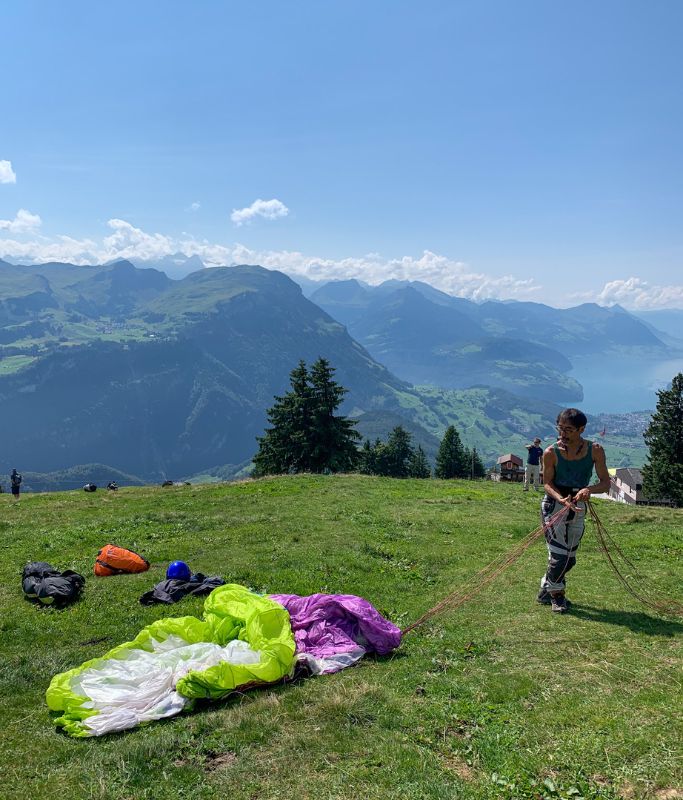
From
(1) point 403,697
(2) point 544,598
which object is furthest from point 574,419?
(1) point 403,697

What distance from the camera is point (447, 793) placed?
202 inches

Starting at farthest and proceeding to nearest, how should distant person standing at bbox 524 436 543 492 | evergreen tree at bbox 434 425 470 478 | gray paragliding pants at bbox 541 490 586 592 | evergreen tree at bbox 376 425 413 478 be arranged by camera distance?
evergreen tree at bbox 376 425 413 478, evergreen tree at bbox 434 425 470 478, distant person standing at bbox 524 436 543 492, gray paragliding pants at bbox 541 490 586 592

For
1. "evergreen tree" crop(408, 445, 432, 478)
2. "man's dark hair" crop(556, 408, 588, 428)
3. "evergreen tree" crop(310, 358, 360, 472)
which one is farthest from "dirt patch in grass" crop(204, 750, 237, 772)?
"evergreen tree" crop(408, 445, 432, 478)

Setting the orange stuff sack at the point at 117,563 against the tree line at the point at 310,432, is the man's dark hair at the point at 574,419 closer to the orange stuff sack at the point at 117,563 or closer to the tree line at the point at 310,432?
the orange stuff sack at the point at 117,563

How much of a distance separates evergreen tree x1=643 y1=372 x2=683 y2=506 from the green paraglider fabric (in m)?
64.8

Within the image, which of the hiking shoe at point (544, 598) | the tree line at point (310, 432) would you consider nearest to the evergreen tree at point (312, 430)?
the tree line at point (310, 432)

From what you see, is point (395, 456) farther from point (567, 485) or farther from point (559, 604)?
point (567, 485)

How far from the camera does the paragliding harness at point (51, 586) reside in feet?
38.8

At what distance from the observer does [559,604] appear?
34.1 feet

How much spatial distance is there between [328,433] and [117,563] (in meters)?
37.4

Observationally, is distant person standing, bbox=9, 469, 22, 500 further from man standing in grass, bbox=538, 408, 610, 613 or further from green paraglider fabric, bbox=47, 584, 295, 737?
man standing in grass, bbox=538, 408, 610, 613

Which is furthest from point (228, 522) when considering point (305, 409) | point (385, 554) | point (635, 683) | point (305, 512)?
point (305, 409)

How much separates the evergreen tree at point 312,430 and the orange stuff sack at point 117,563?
35.7m

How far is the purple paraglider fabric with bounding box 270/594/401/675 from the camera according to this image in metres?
8.38
